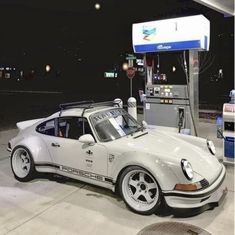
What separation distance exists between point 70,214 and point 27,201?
818 mm

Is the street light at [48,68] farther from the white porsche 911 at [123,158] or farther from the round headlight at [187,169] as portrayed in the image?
the round headlight at [187,169]

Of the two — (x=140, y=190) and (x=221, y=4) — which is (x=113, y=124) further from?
(x=221, y=4)

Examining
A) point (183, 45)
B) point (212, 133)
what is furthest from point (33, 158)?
point (212, 133)

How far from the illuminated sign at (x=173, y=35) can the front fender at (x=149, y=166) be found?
423cm

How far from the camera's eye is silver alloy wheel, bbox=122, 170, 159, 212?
4.38 meters

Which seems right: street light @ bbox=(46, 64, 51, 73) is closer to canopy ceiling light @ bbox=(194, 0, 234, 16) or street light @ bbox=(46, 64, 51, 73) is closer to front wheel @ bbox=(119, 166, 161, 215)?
canopy ceiling light @ bbox=(194, 0, 234, 16)

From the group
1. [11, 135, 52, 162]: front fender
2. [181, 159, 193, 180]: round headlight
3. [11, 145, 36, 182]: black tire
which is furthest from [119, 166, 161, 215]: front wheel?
[11, 145, 36, 182]: black tire

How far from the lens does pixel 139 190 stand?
4.48 metres

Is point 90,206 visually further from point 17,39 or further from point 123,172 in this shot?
point 17,39

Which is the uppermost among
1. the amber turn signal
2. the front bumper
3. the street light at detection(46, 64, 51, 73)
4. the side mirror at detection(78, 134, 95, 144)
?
the street light at detection(46, 64, 51, 73)

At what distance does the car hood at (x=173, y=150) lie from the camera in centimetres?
438

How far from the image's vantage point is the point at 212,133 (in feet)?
31.8

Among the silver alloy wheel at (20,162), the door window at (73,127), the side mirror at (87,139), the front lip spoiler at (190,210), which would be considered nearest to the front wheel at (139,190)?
the front lip spoiler at (190,210)

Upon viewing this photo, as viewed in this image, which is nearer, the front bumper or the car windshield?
the front bumper
